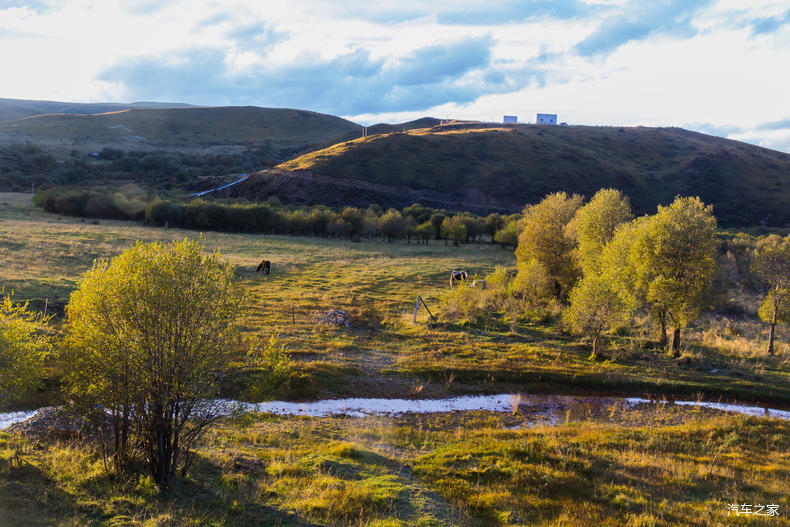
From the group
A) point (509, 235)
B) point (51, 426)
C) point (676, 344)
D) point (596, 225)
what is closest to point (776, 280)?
point (676, 344)

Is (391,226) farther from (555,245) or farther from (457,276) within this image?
(555,245)

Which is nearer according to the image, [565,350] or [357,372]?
[357,372]

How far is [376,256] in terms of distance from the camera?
64125 mm

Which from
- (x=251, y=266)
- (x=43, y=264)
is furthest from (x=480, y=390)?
(x=43, y=264)

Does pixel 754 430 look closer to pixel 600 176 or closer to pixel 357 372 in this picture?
pixel 357 372

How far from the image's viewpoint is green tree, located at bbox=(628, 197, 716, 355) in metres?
25.3

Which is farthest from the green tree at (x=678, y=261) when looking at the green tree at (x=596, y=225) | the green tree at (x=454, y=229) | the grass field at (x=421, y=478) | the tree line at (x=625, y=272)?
the green tree at (x=454, y=229)

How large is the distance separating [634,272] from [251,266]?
34.3m

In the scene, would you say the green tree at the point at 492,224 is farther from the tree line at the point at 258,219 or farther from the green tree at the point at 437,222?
the green tree at the point at 437,222

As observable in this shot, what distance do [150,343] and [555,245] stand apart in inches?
1317

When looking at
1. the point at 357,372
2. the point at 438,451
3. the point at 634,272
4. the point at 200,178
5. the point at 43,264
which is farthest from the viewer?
the point at 200,178

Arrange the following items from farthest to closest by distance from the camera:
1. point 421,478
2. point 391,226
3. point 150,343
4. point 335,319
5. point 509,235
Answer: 1. point 391,226
2. point 509,235
3. point 335,319
4. point 421,478
5. point 150,343

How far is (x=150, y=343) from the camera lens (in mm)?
10938

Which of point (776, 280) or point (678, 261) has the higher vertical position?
point (678, 261)
